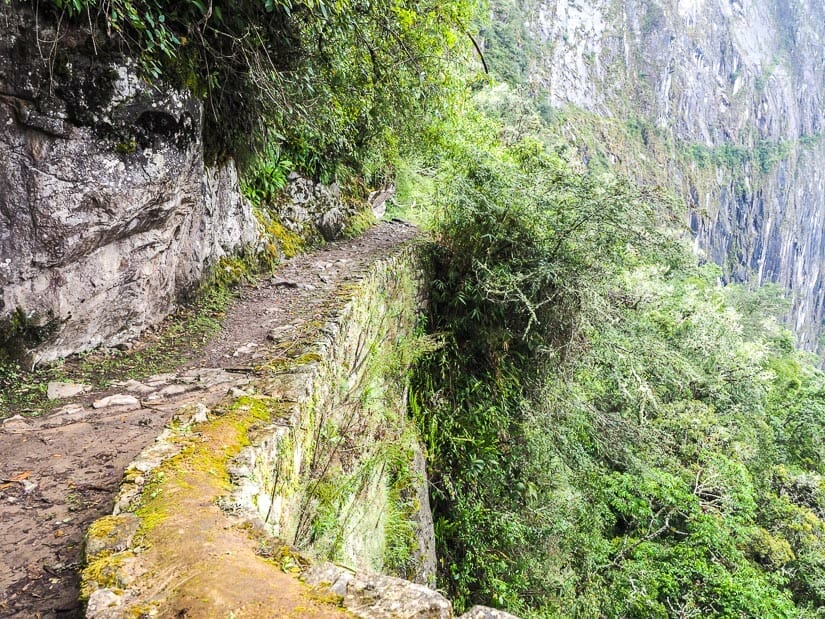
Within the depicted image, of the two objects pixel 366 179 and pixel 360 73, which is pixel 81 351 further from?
pixel 366 179

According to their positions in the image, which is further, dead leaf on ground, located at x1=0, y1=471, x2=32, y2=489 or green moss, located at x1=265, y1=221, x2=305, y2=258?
green moss, located at x1=265, y1=221, x2=305, y2=258

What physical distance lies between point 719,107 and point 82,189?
104 meters

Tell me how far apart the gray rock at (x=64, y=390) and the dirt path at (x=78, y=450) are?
69 mm

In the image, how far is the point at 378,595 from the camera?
50.9 inches

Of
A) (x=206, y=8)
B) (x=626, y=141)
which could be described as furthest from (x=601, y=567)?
(x=626, y=141)

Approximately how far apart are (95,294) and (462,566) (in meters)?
4.68

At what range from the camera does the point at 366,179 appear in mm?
8398

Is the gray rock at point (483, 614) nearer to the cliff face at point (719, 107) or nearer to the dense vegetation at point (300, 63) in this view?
the dense vegetation at point (300, 63)

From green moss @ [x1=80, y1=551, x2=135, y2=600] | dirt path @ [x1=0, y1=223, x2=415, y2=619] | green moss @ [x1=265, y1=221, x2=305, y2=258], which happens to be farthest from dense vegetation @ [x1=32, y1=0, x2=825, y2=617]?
green moss @ [x1=80, y1=551, x2=135, y2=600]

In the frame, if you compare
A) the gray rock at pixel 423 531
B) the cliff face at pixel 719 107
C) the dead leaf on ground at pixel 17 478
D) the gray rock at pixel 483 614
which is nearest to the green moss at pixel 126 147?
the dead leaf on ground at pixel 17 478

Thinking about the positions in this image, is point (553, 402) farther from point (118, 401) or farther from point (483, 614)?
point (483, 614)

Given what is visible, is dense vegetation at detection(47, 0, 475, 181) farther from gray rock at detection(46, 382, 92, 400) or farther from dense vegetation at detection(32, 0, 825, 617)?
gray rock at detection(46, 382, 92, 400)

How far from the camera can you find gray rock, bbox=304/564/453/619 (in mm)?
1232

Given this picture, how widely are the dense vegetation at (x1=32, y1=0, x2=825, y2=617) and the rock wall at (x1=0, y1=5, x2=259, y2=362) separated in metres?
0.27
